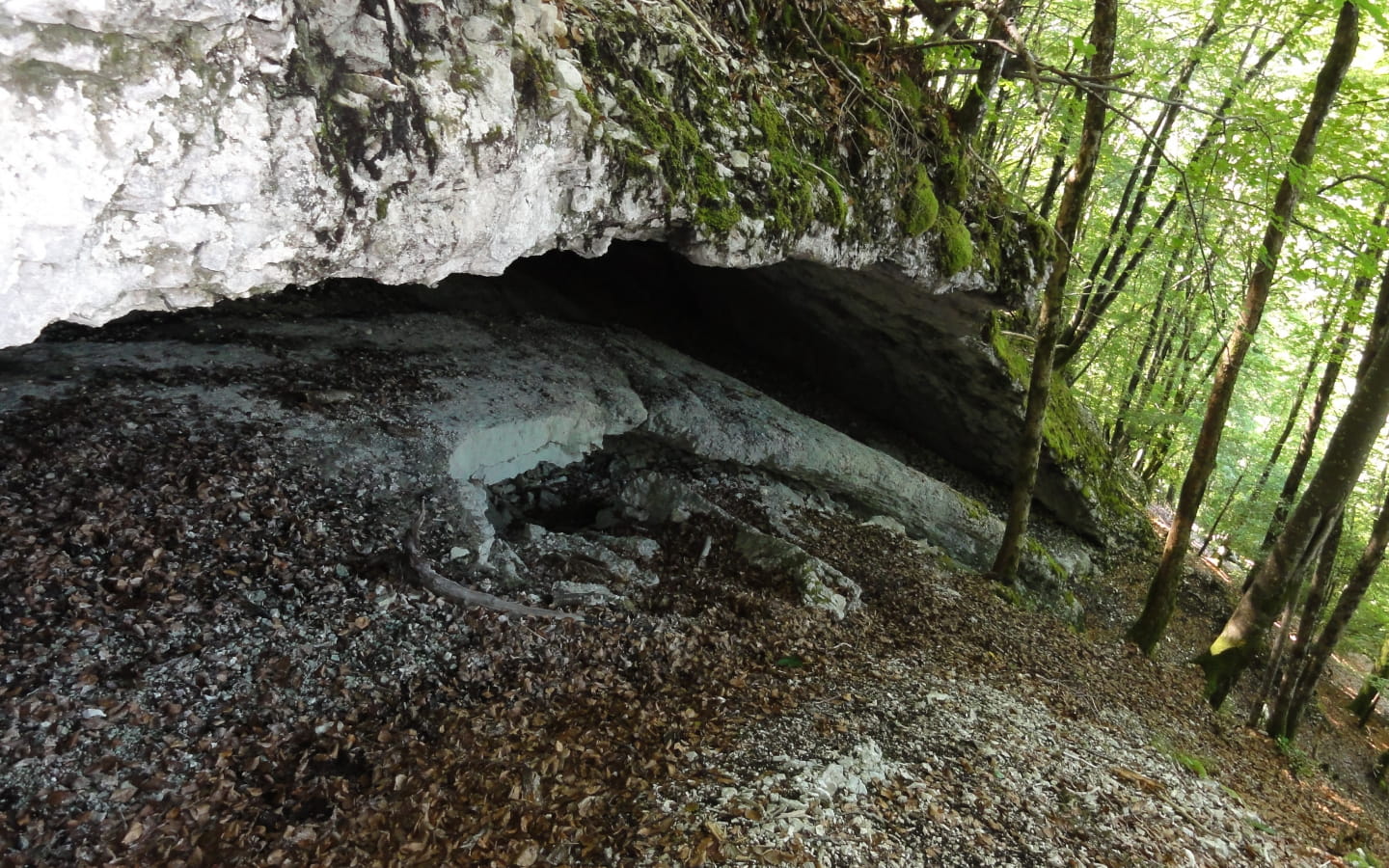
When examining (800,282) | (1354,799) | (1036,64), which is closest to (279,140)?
(1036,64)

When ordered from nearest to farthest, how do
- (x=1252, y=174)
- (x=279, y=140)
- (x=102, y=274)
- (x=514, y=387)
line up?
(x=102, y=274) → (x=279, y=140) → (x=1252, y=174) → (x=514, y=387)

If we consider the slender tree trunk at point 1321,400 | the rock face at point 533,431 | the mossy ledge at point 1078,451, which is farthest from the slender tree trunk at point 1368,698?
the rock face at point 533,431

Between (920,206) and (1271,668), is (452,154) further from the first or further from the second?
(1271,668)

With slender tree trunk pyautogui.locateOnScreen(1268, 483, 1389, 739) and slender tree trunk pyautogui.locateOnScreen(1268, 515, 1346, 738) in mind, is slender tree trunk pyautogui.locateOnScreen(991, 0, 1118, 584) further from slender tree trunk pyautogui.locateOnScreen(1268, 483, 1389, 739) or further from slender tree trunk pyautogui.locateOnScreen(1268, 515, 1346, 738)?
slender tree trunk pyautogui.locateOnScreen(1268, 483, 1389, 739)

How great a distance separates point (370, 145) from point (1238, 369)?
8494mm

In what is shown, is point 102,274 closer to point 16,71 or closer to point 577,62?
point 16,71

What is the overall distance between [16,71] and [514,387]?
5.52 m

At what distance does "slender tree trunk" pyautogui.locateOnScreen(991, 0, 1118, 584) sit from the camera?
A: 640 cm

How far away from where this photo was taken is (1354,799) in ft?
30.7

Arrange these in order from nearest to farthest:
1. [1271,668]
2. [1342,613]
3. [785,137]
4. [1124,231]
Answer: [785,137] < [1342,613] < [1271,668] < [1124,231]

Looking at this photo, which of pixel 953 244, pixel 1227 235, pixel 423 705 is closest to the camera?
pixel 423 705

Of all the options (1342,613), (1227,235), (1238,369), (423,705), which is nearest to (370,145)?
(423,705)

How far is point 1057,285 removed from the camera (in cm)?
723

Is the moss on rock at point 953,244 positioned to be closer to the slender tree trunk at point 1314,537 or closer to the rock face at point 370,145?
the rock face at point 370,145
